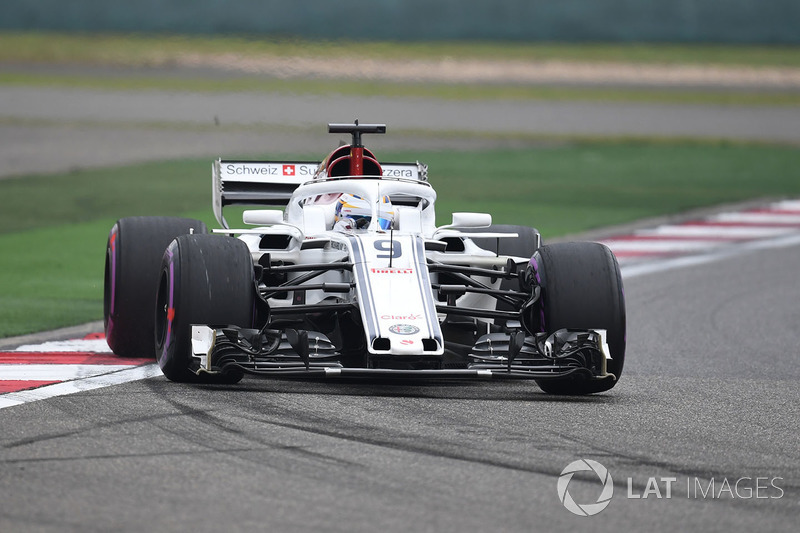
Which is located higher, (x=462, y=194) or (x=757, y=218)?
(x=462, y=194)

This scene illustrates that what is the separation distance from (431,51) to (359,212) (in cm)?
3274

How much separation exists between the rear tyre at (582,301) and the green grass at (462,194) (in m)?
4.31

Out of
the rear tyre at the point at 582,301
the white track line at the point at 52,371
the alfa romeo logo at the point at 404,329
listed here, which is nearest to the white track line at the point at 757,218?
the rear tyre at the point at 582,301

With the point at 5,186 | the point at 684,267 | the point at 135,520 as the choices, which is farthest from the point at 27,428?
the point at 5,186

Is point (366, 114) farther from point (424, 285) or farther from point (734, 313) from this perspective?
point (424, 285)

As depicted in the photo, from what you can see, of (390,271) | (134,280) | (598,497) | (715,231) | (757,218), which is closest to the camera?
(598,497)

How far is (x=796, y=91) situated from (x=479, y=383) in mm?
32402

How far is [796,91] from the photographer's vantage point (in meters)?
40.2

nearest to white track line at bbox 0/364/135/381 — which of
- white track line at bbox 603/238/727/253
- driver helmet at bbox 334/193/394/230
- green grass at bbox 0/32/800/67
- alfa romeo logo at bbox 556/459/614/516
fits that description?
driver helmet at bbox 334/193/394/230

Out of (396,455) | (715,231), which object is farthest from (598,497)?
(715,231)

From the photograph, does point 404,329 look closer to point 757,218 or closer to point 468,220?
point 468,220

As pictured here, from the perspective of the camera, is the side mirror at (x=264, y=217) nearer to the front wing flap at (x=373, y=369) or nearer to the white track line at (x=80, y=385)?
the white track line at (x=80, y=385)

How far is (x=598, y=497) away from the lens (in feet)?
21.5

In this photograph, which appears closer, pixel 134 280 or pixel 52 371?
pixel 52 371
